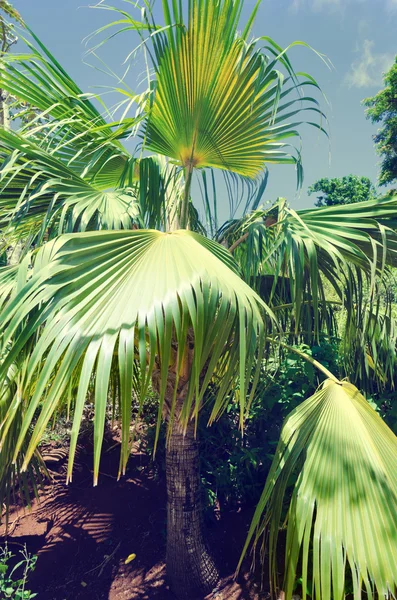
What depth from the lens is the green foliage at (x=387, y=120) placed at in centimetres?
1149

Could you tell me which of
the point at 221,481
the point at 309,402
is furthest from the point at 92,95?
the point at 221,481

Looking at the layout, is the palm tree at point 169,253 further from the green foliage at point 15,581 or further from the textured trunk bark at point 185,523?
the green foliage at point 15,581

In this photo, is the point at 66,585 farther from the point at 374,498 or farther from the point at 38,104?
the point at 38,104

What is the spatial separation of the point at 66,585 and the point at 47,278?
254cm

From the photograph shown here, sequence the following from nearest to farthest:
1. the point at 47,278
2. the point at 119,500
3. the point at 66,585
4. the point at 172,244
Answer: the point at 47,278 < the point at 172,244 < the point at 66,585 < the point at 119,500

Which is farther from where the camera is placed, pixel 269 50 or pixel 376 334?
pixel 376 334

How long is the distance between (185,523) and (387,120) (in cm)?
1357

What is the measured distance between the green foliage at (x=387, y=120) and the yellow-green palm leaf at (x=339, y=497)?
1262 cm

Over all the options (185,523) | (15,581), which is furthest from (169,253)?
(15,581)

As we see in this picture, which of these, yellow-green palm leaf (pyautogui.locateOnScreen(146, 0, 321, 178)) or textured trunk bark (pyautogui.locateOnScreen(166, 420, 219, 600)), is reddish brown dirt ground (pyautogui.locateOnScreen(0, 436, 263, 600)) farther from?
yellow-green palm leaf (pyautogui.locateOnScreen(146, 0, 321, 178))

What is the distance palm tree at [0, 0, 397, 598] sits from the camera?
3.90ft

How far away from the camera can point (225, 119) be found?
2053mm

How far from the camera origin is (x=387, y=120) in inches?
468

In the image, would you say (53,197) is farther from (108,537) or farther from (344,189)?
(344,189)
